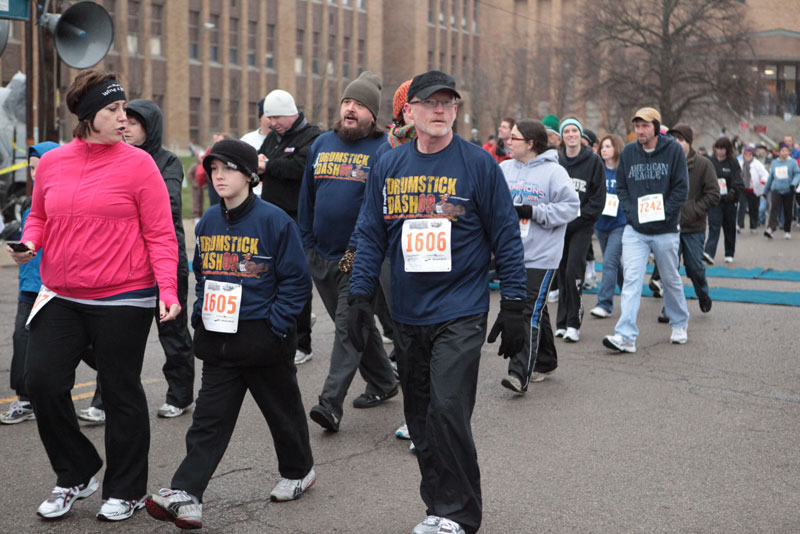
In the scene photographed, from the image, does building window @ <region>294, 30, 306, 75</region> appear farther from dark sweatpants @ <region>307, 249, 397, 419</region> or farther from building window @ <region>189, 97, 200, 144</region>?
dark sweatpants @ <region>307, 249, 397, 419</region>

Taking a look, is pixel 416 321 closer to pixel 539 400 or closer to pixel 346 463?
pixel 346 463

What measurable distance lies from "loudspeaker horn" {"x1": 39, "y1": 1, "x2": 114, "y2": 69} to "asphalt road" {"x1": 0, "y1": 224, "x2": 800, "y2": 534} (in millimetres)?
3880

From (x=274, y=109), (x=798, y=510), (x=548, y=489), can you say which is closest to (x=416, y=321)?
(x=548, y=489)

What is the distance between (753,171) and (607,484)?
19268 millimetres

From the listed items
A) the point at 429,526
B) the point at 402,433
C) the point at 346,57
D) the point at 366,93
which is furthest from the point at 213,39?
the point at 429,526

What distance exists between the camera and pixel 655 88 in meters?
43.3

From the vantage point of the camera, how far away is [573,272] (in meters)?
8.66

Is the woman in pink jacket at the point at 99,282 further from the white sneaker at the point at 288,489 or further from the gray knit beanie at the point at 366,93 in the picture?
the gray knit beanie at the point at 366,93

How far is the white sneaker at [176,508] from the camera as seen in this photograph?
4027mm

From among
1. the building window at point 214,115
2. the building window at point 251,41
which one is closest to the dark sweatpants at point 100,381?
the building window at point 214,115

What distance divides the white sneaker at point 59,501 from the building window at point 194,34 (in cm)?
4844

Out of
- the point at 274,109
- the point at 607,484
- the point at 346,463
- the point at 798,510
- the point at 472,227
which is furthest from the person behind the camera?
the point at 274,109

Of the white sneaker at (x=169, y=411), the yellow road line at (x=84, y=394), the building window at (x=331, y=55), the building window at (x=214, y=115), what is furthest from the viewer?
the building window at (x=331, y=55)

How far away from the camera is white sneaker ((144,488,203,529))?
4.03 m
